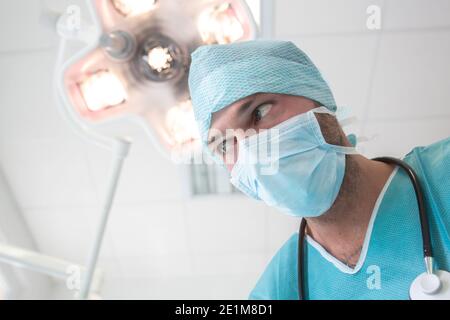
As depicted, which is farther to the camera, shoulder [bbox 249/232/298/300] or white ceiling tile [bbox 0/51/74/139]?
white ceiling tile [bbox 0/51/74/139]

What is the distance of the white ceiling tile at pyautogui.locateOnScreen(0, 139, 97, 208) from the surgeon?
3.41 ft

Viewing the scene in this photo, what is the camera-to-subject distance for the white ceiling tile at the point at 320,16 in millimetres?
1453

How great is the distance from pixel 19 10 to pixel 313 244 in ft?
4.37

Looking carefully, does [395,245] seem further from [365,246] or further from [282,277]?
[282,277]

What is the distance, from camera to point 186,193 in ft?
6.49

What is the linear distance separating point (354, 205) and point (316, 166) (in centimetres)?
17

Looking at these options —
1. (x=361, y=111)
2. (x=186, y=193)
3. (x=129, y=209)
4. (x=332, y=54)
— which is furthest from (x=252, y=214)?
(x=332, y=54)

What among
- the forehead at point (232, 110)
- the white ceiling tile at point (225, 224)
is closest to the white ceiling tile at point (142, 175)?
the white ceiling tile at point (225, 224)

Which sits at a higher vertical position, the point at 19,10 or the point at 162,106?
the point at 19,10

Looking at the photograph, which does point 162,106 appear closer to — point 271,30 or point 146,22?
point 146,22

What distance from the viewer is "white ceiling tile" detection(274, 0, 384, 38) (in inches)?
57.2

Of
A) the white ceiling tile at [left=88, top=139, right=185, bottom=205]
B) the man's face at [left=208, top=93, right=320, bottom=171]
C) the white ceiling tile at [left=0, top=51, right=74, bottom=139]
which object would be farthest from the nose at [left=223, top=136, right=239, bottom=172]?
the white ceiling tile at [left=0, top=51, right=74, bottom=139]

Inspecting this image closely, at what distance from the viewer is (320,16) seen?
1474 millimetres

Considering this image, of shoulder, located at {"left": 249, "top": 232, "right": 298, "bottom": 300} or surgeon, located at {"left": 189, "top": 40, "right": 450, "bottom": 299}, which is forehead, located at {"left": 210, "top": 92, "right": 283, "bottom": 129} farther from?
shoulder, located at {"left": 249, "top": 232, "right": 298, "bottom": 300}
